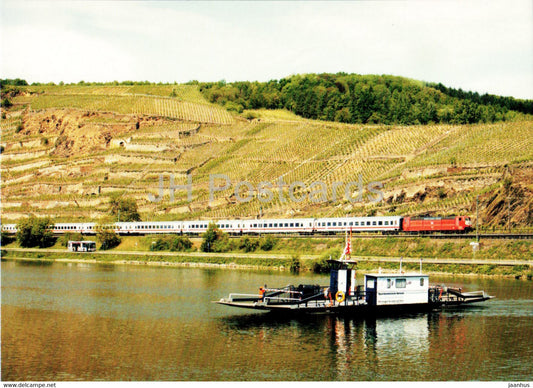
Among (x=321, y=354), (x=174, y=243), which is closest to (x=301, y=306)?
(x=321, y=354)

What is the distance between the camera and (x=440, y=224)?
78.6 m

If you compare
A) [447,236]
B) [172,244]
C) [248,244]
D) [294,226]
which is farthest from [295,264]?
[172,244]

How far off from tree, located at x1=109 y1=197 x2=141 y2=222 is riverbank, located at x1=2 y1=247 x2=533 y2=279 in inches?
544

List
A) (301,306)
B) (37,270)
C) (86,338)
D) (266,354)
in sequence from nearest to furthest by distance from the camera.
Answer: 1. (266,354)
2. (86,338)
3. (301,306)
4. (37,270)

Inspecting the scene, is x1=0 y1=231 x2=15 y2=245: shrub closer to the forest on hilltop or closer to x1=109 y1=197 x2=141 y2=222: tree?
x1=109 y1=197 x2=141 y2=222: tree

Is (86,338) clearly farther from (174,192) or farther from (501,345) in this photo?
(174,192)

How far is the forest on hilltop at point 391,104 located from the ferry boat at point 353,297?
10886 cm

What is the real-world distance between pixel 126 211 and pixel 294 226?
3901 centimetres

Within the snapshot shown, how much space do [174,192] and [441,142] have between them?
5247 cm

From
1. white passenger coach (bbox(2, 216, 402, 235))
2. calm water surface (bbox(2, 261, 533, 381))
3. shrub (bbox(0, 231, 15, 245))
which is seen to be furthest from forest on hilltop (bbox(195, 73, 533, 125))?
calm water surface (bbox(2, 261, 533, 381))

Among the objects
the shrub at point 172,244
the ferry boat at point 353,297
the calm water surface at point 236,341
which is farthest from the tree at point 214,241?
the ferry boat at point 353,297

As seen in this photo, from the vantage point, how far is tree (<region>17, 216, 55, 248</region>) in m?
110

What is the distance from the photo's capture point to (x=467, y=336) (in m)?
39.9

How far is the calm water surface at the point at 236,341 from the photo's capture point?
32.0m
